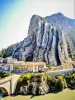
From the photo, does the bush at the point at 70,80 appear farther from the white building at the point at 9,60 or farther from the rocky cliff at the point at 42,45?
the white building at the point at 9,60

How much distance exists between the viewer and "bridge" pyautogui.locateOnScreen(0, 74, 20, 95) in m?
5.47

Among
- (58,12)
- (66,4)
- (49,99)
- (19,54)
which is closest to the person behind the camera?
(49,99)

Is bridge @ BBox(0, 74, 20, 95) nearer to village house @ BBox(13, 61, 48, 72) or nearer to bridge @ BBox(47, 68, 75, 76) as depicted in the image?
village house @ BBox(13, 61, 48, 72)

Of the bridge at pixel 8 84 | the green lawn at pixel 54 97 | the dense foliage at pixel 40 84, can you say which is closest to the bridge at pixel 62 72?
the dense foliage at pixel 40 84

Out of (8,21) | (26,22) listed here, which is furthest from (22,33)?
(8,21)

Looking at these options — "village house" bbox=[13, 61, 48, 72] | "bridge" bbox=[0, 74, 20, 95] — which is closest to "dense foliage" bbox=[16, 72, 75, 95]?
"bridge" bbox=[0, 74, 20, 95]

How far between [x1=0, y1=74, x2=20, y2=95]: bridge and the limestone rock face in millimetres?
924

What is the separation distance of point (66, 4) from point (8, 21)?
1.01 meters

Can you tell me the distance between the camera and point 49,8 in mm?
5566

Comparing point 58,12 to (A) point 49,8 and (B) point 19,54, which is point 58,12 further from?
(B) point 19,54

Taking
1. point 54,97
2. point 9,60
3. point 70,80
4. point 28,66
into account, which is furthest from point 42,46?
point 54,97

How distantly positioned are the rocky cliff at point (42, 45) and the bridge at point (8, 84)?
924mm

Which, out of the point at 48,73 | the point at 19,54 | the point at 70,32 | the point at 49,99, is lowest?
the point at 49,99

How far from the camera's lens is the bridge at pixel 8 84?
215 inches
